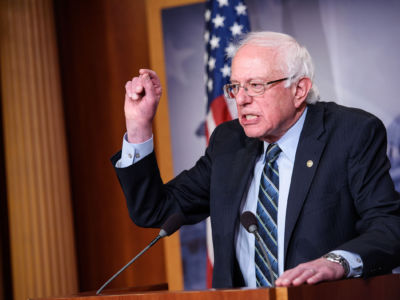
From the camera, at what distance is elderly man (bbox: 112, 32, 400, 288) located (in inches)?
90.7

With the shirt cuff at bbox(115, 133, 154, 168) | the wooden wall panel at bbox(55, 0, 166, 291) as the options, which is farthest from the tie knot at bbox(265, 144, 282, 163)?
the wooden wall panel at bbox(55, 0, 166, 291)

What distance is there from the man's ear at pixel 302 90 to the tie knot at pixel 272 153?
213mm

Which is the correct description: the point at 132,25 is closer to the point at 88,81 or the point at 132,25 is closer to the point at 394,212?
the point at 88,81

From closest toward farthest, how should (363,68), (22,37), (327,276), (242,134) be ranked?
(327,276) → (242,134) → (363,68) → (22,37)

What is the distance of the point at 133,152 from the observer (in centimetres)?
250

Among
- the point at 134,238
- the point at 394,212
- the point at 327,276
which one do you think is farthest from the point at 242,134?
the point at 134,238

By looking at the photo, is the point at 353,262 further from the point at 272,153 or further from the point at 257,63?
the point at 257,63

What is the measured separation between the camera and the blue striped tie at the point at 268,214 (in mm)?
2344

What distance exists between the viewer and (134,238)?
201 inches

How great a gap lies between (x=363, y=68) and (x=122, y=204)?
2.31 m

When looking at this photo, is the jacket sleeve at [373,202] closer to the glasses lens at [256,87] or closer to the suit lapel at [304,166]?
the suit lapel at [304,166]

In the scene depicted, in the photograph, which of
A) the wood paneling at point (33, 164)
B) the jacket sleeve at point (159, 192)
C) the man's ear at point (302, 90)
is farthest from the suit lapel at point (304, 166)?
the wood paneling at point (33, 164)

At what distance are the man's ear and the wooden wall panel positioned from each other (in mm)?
2737

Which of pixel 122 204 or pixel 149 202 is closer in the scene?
pixel 149 202
